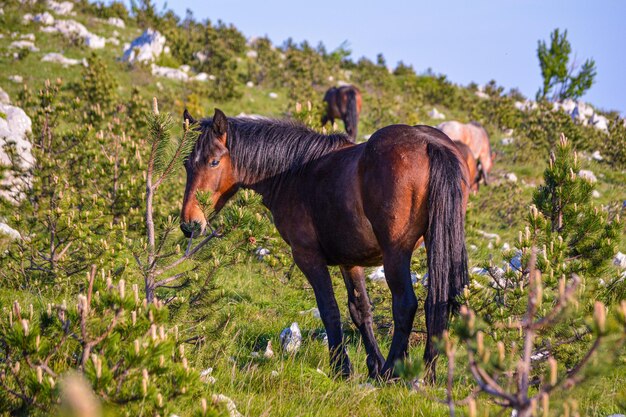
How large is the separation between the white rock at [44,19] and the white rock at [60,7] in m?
1.97

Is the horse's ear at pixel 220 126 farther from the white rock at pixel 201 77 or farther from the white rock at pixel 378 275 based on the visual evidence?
the white rock at pixel 201 77

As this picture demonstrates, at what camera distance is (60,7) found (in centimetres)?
2506

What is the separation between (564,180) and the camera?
14.6 ft

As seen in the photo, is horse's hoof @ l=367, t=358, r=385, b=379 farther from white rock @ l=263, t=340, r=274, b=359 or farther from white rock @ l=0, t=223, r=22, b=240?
white rock @ l=0, t=223, r=22, b=240

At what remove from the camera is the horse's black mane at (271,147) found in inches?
185

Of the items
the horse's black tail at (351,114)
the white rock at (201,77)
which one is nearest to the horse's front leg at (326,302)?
the horse's black tail at (351,114)

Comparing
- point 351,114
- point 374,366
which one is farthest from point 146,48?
point 374,366

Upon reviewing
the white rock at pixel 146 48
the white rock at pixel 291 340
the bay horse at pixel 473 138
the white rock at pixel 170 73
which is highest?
the white rock at pixel 146 48

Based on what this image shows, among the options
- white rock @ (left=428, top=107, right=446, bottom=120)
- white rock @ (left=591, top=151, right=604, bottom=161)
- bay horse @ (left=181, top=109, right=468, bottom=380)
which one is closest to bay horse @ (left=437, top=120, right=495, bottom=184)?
white rock @ (left=591, top=151, right=604, bottom=161)

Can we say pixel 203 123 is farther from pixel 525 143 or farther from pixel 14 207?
pixel 525 143

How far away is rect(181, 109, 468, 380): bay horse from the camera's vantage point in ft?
11.7

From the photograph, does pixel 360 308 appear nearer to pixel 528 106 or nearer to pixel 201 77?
pixel 528 106

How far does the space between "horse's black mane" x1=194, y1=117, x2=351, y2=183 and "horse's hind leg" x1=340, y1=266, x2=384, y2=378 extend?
108 centimetres

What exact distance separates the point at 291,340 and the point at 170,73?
16.8 meters
